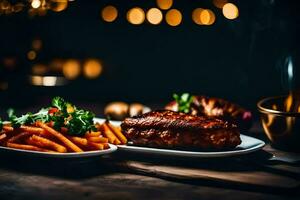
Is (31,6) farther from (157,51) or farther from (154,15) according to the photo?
(157,51)

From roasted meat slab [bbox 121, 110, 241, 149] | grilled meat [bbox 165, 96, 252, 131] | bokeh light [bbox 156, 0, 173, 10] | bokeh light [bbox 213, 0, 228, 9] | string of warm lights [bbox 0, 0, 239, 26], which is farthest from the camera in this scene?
bokeh light [bbox 156, 0, 173, 10]

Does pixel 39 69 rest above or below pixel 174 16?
below

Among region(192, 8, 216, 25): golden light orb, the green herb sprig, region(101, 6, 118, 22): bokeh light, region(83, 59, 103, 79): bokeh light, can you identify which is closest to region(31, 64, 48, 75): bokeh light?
region(83, 59, 103, 79): bokeh light

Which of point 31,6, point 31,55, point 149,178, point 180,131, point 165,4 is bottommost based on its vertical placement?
point 149,178

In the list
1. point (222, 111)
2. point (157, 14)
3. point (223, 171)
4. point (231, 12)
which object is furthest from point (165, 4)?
point (223, 171)

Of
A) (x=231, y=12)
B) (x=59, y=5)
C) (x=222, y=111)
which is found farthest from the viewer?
(x=59, y=5)

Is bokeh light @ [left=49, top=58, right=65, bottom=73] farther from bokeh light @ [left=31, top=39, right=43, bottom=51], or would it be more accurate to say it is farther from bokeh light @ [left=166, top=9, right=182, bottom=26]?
bokeh light @ [left=166, top=9, right=182, bottom=26]
